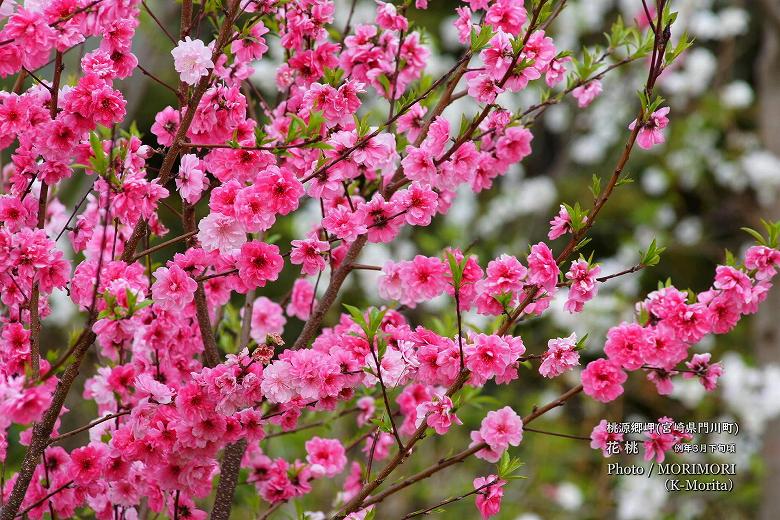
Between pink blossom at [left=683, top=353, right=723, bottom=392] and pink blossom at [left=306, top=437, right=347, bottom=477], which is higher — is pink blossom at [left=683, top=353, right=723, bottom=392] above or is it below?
below

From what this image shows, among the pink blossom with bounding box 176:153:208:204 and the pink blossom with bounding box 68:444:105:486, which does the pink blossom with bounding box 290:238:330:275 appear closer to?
the pink blossom with bounding box 176:153:208:204

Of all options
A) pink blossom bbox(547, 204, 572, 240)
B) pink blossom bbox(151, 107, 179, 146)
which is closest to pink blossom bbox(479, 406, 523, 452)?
pink blossom bbox(547, 204, 572, 240)

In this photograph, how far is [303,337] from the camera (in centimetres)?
199

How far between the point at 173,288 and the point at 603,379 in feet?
3.09

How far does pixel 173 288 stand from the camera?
1.61 metres

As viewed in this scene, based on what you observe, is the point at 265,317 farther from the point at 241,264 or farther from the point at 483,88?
the point at 483,88

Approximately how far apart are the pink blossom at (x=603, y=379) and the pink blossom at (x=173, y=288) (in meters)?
0.87

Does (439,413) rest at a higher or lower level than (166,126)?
lower

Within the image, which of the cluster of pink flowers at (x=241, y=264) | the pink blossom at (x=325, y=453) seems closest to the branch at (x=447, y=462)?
the cluster of pink flowers at (x=241, y=264)

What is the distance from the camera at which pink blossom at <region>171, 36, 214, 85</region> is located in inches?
61.9

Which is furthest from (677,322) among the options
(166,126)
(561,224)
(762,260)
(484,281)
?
(166,126)

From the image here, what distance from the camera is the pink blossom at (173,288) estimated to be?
1.60 metres

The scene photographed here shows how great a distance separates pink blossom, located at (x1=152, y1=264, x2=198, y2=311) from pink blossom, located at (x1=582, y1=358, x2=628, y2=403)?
2.85 ft

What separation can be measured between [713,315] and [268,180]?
0.98 m
